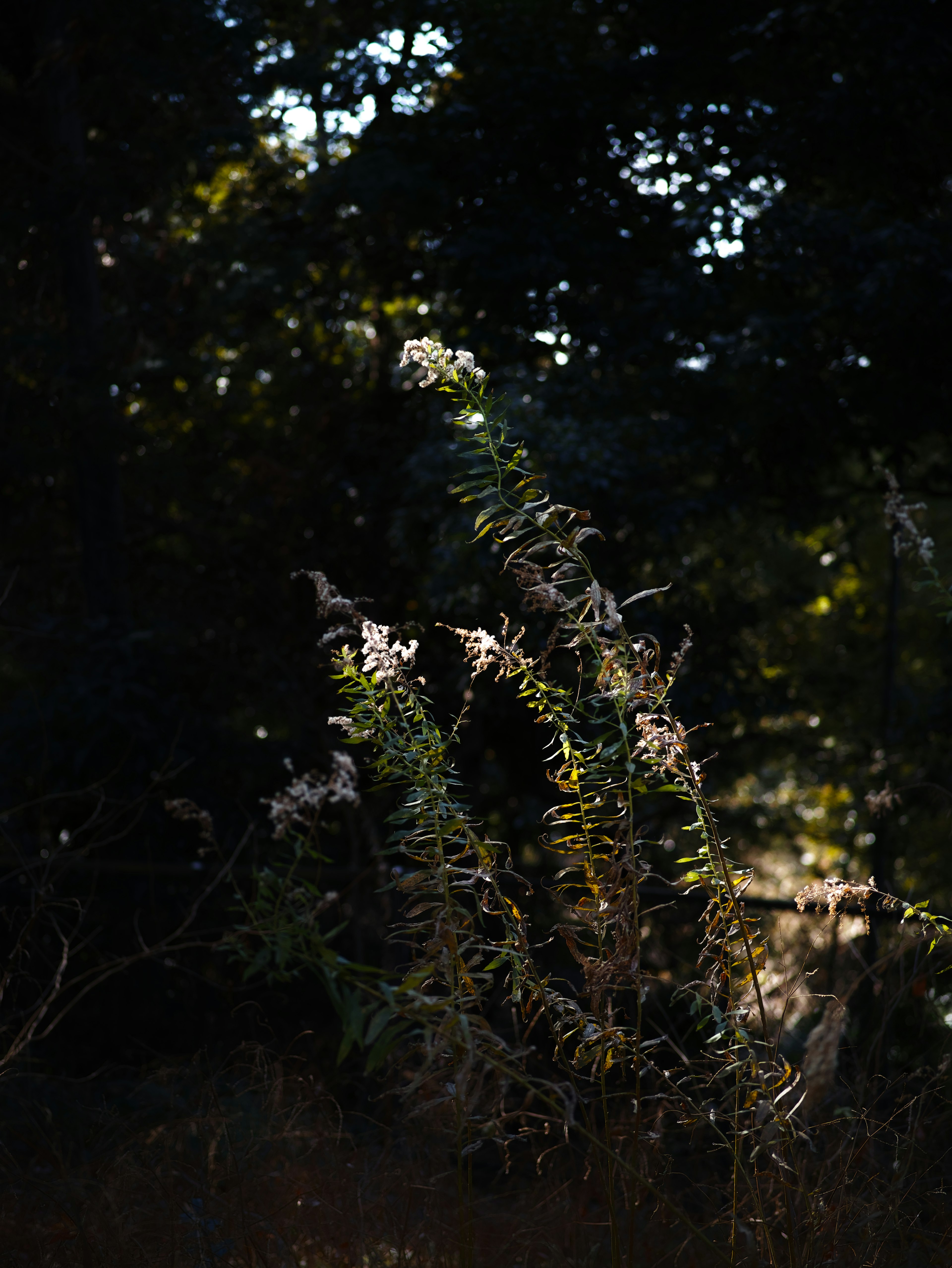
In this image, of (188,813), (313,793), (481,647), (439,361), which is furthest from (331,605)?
(188,813)

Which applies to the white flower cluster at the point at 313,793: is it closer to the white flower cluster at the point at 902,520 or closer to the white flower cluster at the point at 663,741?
the white flower cluster at the point at 663,741

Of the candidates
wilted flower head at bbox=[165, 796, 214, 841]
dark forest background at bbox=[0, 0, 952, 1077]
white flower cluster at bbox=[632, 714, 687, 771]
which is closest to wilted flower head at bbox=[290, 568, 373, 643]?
white flower cluster at bbox=[632, 714, 687, 771]

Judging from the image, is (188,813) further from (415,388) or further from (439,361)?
(415,388)

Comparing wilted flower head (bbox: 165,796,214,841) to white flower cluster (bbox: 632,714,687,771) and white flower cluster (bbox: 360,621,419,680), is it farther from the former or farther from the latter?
white flower cluster (bbox: 632,714,687,771)

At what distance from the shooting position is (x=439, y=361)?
195 cm

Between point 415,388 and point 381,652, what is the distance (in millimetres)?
5884

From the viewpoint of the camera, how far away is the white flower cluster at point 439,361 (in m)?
1.88

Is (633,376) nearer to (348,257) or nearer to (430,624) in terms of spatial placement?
(430,624)

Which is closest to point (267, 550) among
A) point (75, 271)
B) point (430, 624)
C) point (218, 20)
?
point (430, 624)

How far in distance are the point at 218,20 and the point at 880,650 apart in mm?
5963

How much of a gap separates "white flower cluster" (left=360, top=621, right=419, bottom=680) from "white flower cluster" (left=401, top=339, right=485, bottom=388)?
0.43m

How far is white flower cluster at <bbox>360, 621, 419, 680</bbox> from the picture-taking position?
1943 mm

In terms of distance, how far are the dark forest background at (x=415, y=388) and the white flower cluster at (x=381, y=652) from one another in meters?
3.13

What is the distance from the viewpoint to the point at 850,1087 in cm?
252
